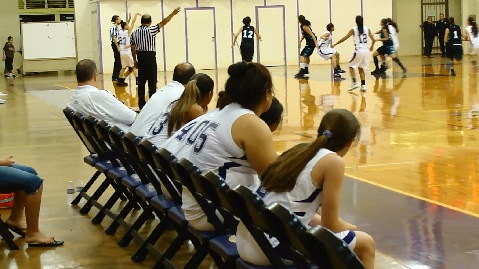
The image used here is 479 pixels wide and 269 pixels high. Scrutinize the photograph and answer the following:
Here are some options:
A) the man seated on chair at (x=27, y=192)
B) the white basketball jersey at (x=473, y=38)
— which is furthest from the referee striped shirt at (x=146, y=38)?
the white basketball jersey at (x=473, y=38)

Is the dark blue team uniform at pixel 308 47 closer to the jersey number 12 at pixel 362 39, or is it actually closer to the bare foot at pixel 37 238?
the jersey number 12 at pixel 362 39

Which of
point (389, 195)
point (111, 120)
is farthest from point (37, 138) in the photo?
point (389, 195)

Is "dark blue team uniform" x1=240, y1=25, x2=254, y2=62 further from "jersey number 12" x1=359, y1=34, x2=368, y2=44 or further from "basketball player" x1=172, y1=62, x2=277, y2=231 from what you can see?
"basketball player" x1=172, y1=62, x2=277, y2=231

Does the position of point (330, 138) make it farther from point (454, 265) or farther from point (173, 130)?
point (173, 130)

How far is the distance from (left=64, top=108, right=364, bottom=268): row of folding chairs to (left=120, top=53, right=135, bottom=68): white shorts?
605 inches

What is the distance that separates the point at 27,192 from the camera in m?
5.57

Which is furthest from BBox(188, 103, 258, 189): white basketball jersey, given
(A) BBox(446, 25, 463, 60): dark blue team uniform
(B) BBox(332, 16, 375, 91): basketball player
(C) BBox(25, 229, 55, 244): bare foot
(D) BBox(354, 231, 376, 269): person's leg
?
(A) BBox(446, 25, 463, 60): dark blue team uniform

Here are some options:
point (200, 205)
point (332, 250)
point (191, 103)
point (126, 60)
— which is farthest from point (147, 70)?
point (332, 250)

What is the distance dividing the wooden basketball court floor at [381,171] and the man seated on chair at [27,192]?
0.30ft

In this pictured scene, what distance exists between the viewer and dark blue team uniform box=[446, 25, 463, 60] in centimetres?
Answer: 2272

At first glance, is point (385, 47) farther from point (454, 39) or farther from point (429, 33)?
point (429, 33)

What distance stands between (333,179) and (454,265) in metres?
1.60

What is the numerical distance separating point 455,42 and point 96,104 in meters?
18.0

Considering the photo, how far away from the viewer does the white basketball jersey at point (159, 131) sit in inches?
229
